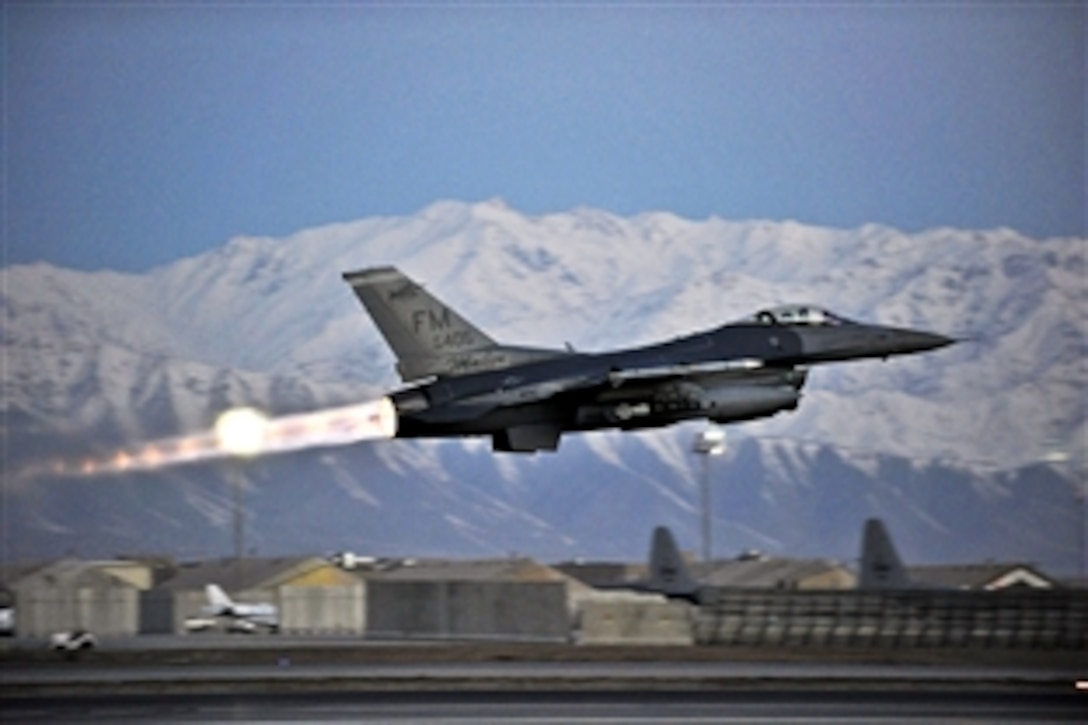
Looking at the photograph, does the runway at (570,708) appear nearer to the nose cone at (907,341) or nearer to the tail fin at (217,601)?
the nose cone at (907,341)

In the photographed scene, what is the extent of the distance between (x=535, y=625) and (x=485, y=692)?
24.1 meters

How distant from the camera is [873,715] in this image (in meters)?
43.9

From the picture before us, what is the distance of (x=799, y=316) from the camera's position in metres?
56.3

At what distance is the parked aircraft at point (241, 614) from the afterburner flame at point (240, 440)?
22597 mm

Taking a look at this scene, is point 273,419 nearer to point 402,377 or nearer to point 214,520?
point 402,377

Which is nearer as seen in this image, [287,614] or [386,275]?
[386,275]

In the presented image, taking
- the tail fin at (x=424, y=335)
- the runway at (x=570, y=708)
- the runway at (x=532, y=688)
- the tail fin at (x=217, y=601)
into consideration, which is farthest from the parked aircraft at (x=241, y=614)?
the runway at (x=570, y=708)

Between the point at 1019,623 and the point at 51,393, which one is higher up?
the point at 51,393

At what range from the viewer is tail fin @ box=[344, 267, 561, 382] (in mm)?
56406

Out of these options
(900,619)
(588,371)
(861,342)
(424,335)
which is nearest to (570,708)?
(588,371)

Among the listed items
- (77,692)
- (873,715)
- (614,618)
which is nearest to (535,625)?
(614,618)

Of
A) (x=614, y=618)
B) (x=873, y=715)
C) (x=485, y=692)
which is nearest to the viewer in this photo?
(x=873, y=715)

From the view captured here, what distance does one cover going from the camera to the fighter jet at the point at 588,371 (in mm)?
53562

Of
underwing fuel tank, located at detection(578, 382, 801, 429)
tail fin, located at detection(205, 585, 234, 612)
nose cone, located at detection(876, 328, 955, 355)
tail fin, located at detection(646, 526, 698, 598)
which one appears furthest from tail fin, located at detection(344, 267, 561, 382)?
tail fin, located at detection(205, 585, 234, 612)
